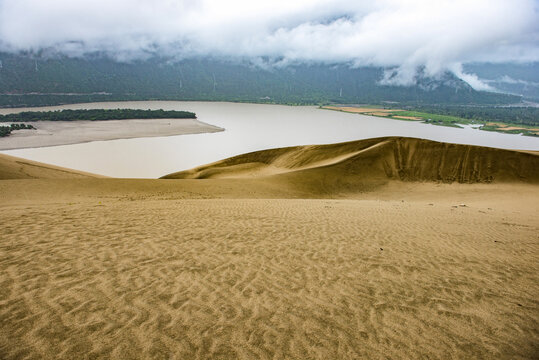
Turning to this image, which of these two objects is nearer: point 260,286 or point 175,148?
point 260,286

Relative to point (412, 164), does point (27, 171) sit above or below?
above

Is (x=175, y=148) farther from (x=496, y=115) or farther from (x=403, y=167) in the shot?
(x=496, y=115)

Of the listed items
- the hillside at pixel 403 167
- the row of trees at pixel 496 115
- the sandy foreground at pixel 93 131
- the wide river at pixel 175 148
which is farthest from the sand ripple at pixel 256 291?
the row of trees at pixel 496 115

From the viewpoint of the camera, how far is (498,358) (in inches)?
138

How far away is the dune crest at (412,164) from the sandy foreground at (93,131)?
85.5 ft

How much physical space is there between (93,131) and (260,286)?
5398cm

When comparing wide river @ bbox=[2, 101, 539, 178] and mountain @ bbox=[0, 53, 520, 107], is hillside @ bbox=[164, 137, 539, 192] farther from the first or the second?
mountain @ bbox=[0, 53, 520, 107]

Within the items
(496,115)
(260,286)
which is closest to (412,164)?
(260,286)

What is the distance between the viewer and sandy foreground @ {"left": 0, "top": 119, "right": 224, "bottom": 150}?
4091 centimetres

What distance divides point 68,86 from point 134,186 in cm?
15268

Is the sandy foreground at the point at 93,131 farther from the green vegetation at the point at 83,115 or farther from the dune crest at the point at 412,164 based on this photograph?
the dune crest at the point at 412,164

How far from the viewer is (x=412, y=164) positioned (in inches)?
911

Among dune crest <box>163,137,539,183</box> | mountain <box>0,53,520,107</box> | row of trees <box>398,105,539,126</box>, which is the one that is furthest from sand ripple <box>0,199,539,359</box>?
mountain <box>0,53,520,107</box>

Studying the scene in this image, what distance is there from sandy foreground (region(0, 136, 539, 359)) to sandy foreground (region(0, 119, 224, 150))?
40086mm
